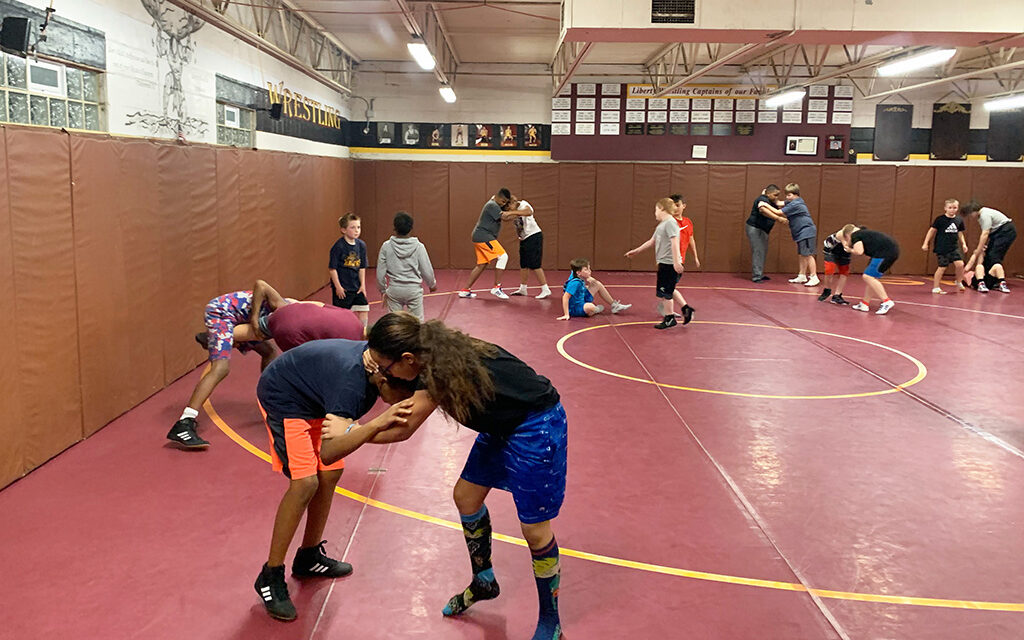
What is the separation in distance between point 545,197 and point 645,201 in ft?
8.46

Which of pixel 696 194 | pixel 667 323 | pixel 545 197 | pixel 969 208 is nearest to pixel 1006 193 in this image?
pixel 969 208

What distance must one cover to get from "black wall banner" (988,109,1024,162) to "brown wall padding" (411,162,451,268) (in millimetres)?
14832

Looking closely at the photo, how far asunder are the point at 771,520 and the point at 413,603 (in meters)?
2.57

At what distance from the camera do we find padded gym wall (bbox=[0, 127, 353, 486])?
19.3 feet

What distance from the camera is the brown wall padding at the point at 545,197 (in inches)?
809

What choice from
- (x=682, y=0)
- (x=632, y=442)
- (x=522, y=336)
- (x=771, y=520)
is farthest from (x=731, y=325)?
(x=771, y=520)

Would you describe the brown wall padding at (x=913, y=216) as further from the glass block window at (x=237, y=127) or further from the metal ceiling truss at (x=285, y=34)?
the glass block window at (x=237, y=127)

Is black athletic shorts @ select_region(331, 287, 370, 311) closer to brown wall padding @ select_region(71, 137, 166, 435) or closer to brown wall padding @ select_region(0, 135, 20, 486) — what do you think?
brown wall padding @ select_region(71, 137, 166, 435)

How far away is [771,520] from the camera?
543 cm

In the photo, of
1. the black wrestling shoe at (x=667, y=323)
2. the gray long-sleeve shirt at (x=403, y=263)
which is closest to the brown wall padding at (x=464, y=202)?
the black wrestling shoe at (x=667, y=323)

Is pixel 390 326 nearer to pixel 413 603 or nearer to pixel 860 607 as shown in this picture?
pixel 413 603

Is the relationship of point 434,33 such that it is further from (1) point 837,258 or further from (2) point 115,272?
(2) point 115,272

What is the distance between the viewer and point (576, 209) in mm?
20609

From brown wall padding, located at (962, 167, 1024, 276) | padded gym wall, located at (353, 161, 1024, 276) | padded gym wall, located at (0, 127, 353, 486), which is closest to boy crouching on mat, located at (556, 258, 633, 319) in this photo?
padded gym wall, located at (0, 127, 353, 486)
